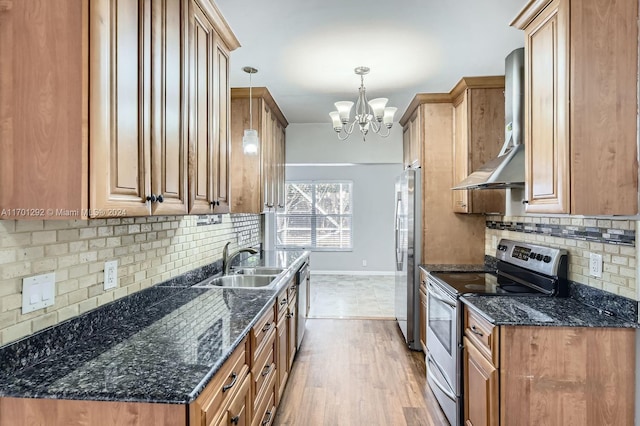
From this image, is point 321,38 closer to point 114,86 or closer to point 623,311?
point 114,86

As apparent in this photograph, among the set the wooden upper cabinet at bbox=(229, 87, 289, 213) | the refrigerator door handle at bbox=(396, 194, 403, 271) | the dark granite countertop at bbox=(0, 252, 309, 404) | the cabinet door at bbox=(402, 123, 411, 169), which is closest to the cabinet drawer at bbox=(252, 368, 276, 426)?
the dark granite countertop at bbox=(0, 252, 309, 404)

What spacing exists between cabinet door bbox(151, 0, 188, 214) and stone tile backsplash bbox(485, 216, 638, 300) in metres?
2.03

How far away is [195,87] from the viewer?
1.82m

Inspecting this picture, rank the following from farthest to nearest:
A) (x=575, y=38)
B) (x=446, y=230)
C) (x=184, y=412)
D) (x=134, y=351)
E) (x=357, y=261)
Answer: (x=357, y=261) < (x=446, y=230) < (x=575, y=38) < (x=134, y=351) < (x=184, y=412)

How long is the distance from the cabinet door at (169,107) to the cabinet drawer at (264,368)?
2.83ft

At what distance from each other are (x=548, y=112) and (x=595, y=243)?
743mm

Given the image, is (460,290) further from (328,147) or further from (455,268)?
(328,147)

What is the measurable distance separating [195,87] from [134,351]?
118cm

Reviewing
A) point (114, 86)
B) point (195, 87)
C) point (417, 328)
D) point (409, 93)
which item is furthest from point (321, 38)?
point (417, 328)

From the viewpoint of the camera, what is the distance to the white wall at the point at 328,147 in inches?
208

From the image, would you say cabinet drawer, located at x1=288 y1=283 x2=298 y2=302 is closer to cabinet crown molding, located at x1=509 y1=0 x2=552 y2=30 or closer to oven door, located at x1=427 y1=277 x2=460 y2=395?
oven door, located at x1=427 y1=277 x2=460 y2=395

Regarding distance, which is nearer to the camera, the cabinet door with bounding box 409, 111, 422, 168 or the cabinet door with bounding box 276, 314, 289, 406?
the cabinet door with bounding box 276, 314, 289, 406

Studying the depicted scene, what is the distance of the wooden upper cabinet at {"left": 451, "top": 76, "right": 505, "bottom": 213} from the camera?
3229 millimetres

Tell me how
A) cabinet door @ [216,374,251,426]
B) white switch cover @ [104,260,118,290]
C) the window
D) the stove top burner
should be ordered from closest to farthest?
cabinet door @ [216,374,251,426], white switch cover @ [104,260,118,290], the stove top burner, the window
